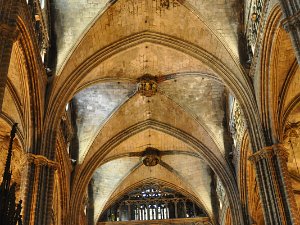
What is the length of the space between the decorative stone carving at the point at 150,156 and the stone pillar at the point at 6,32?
15.1 meters

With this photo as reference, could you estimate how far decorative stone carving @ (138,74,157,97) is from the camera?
845 inches

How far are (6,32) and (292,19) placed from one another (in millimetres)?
6468

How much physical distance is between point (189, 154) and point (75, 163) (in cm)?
585

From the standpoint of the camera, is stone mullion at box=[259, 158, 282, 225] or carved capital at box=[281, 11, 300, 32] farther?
stone mullion at box=[259, 158, 282, 225]

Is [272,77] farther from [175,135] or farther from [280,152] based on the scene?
[175,135]

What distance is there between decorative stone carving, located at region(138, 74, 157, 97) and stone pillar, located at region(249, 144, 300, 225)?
6862 mm

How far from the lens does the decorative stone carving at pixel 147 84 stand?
70.4 feet

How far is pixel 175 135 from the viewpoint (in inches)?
922

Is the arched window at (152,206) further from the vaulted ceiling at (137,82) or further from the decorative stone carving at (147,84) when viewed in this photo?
the decorative stone carving at (147,84)

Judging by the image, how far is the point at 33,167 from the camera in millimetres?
15461

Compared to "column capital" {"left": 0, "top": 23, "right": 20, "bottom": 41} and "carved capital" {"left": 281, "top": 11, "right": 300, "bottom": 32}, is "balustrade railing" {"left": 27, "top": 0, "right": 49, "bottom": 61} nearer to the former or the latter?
"column capital" {"left": 0, "top": 23, "right": 20, "bottom": 41}

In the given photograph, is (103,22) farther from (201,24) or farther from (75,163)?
(75,163)

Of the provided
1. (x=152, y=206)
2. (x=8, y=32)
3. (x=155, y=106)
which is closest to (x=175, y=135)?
(x=155, y=106)

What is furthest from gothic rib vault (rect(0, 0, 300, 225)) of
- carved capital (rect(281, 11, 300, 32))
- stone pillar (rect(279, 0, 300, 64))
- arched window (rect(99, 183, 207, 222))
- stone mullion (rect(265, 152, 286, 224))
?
carved capital (rect(281, 11, 300, 32))
